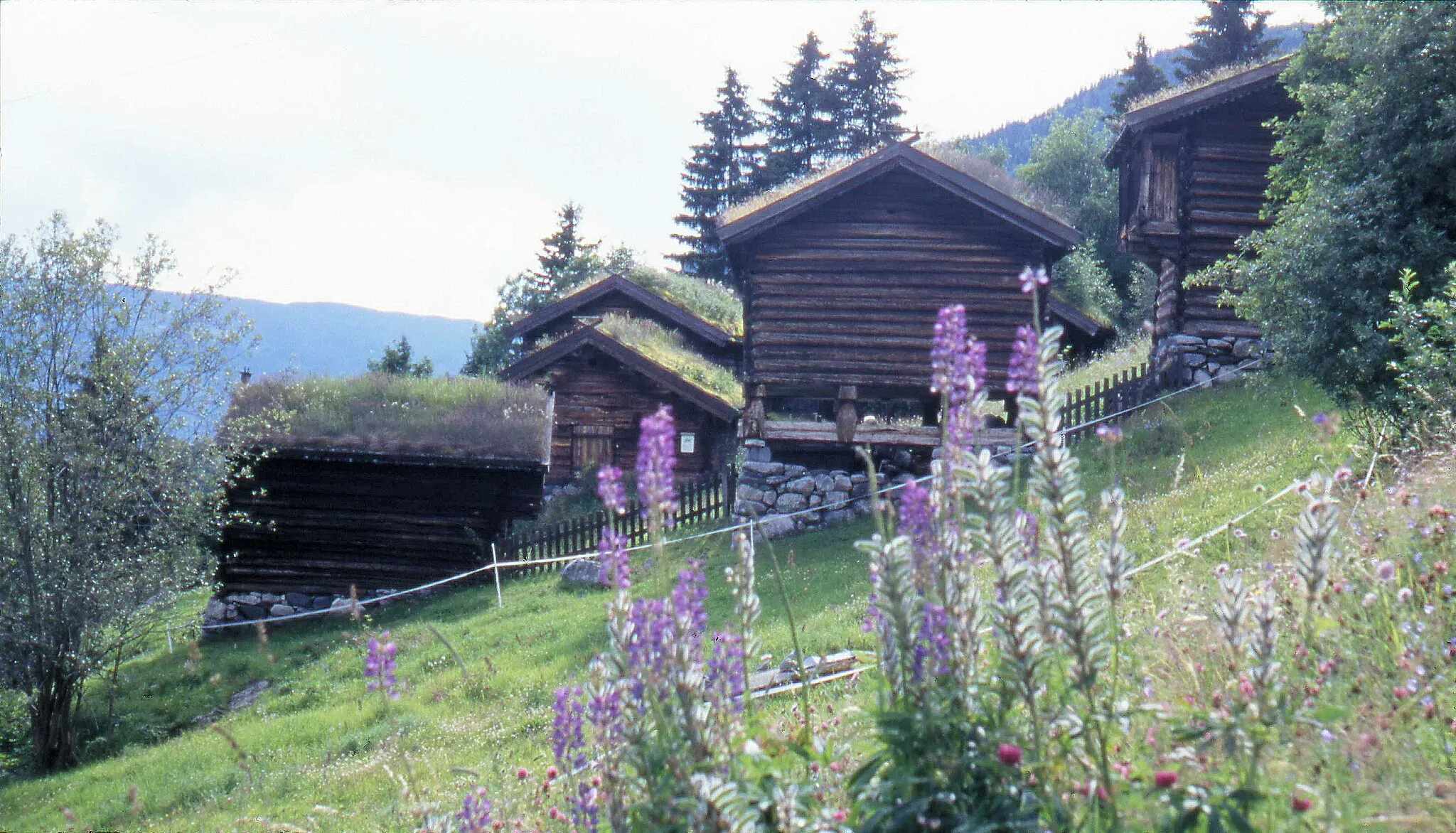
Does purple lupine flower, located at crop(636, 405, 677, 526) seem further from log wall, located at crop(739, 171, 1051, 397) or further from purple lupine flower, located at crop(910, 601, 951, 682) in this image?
log wall, located at crop(739, 171, 1051, 397)

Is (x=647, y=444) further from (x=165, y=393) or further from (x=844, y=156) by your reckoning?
(x=844, y=156)

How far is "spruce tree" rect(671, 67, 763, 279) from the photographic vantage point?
4391 cm

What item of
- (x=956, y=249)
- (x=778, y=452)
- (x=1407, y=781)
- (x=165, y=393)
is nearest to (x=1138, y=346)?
(x=956, y=249)

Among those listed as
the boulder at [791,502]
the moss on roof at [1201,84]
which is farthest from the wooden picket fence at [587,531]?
the moss on roof at [1201,84]

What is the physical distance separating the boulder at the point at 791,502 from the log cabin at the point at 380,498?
4920mm

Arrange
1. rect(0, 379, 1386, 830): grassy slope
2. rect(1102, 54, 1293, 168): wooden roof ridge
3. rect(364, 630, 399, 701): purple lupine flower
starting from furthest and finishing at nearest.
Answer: rect(1102, 54, 1293, 168): wooden roof ridge < rect(0, 379, 1386, 830): grassy slope < rect(364, 630, 399, 701): purple lupine flower

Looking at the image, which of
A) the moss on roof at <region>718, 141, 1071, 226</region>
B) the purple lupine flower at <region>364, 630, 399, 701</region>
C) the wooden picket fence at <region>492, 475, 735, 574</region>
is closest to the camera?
the purple lupine flower at <region>364, 630, 399, 701</region>

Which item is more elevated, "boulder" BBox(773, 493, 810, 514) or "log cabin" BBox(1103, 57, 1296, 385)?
"log cabin" BBox(1103, 57, 1296, 385)

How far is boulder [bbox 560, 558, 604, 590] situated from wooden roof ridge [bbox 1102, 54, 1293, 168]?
1242cm

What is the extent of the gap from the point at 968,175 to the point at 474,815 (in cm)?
1500

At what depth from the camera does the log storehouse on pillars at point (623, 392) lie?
78.2ft

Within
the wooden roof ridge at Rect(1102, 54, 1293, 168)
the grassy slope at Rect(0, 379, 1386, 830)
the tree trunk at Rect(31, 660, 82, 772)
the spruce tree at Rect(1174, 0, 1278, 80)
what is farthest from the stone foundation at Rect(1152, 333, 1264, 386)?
the spruce tree at Rect(1174, 0, 1278, 80)

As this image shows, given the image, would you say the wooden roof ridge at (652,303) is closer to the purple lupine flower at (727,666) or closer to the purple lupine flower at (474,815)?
the purple lupine flower at (474,815)

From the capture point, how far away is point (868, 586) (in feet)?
39.9
